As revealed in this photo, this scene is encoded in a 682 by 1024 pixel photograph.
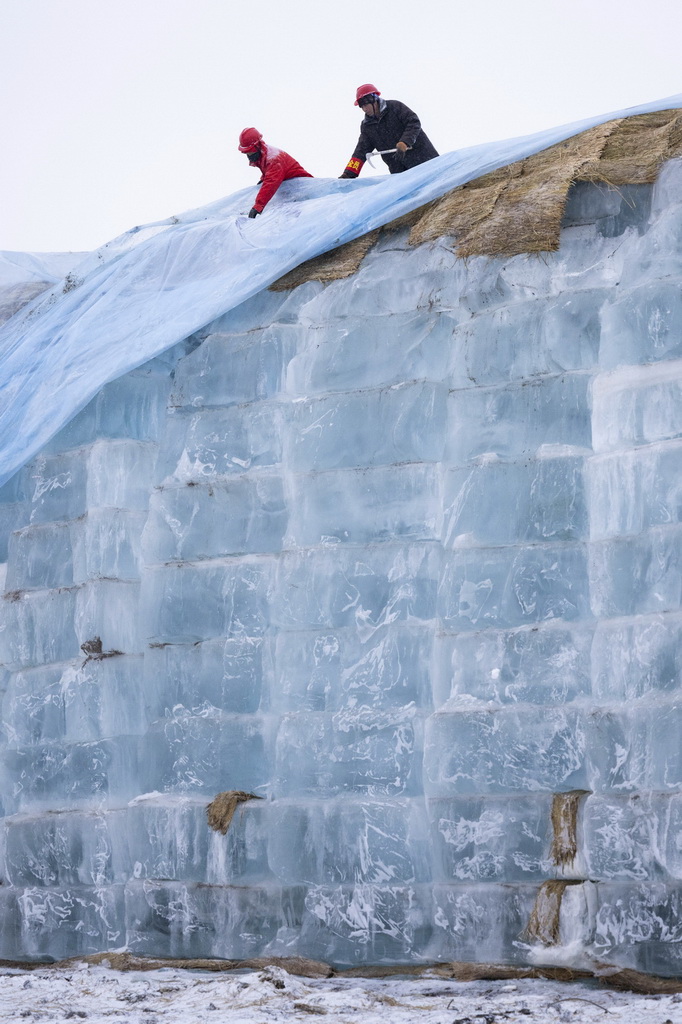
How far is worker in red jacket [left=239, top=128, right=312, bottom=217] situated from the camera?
20.8 ft

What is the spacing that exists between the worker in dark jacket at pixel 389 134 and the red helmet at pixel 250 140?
2.02ft

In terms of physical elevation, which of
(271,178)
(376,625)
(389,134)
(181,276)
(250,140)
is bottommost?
(376,625)

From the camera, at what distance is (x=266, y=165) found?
646 centimetres

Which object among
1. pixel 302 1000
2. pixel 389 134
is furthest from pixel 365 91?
pixel 302 1000

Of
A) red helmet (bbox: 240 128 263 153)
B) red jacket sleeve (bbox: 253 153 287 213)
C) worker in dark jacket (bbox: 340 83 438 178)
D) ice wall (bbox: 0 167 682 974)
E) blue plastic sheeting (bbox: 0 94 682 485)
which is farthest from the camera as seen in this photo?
worker in dark jacket (bbox: 340 83 438 178)

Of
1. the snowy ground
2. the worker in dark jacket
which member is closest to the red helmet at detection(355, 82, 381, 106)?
the worker in dark jacket

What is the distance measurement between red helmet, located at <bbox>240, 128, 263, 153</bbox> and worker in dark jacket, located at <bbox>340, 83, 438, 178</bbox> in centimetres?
61

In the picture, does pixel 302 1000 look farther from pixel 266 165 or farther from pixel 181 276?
pixel 266 165

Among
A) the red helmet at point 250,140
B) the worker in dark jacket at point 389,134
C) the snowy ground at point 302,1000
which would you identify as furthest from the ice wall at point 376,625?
the worker in dark jacket at point 389,134

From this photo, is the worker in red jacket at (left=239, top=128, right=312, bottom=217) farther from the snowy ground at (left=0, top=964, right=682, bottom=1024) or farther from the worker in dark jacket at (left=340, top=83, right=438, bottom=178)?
the snowy ground at (left=0, top=964, right=682, bottom=1024)

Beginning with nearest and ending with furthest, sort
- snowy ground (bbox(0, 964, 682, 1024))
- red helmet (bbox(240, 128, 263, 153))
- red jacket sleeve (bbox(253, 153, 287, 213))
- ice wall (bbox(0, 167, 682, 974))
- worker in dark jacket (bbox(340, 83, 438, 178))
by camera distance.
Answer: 1. snowy ground (bbox(0, 964, 682, 1024))
2. ice wall (bbox(0, 167, 682, 974))
3. red jacket sleeve (bbox(253, 153, 287, 213))
4. red helmet (bbox(240, 128, 263, 153))
5. worker in dark jacket (bbox(340, 83, 438, 178))

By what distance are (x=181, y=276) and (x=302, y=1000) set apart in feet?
10.7

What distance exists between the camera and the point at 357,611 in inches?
205

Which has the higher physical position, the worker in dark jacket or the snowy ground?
the worker in dark jacket
